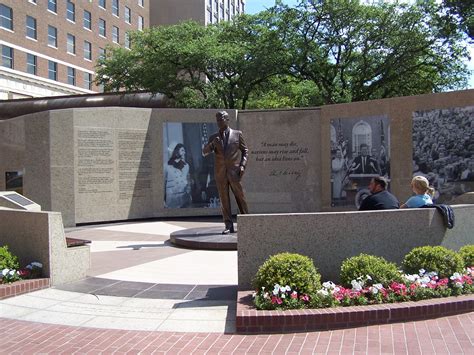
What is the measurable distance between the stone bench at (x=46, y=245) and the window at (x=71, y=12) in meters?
55.6

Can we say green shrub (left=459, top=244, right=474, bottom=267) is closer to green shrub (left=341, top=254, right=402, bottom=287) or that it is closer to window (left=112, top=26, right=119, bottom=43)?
green shrub (left=341, top=254, right=402, bottom=287)

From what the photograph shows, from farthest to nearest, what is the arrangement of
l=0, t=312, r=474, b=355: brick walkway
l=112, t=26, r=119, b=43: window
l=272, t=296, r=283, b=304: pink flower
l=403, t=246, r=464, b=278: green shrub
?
l=112, t=26, r=119, b=43: window → l=403, t=246, r=464, b=278: green shrub → l=272, t=296, r=283, b=304: pink flower → l=0, t=312, r=474, b=355: brick walkway

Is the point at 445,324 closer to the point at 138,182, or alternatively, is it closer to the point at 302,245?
the point at 302,245

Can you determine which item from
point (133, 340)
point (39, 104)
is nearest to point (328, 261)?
point (133, 340)

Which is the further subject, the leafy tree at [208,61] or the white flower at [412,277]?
the leafy tree at [208,61]

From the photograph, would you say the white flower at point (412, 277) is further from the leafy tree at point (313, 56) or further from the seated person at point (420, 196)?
the leafy tree at point (313, 56)

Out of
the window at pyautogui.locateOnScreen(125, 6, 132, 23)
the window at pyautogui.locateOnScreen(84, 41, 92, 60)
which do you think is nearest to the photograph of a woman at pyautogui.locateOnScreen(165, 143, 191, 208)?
the window at pyautogui.locateOnScreen(84, 41, 92, 60)

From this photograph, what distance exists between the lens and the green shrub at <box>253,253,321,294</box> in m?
6.03

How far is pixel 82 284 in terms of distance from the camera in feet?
26.2

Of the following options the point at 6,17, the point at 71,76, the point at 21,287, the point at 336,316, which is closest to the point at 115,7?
the point at 71,76

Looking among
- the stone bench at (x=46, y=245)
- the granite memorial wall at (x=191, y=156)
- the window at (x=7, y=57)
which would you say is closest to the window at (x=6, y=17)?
the window at (x=7, y=57)

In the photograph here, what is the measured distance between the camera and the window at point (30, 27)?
5172 cm

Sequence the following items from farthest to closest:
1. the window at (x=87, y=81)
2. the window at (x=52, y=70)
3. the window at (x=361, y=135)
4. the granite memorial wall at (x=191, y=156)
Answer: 1. the window at (x=87, y=81)
2. the window at (x=52, y=70)
3. the window at (x=361, y=135)
4. the granite memorial wall at (x=191, y=156)

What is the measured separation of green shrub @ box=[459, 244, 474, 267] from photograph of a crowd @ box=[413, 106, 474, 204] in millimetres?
7141
